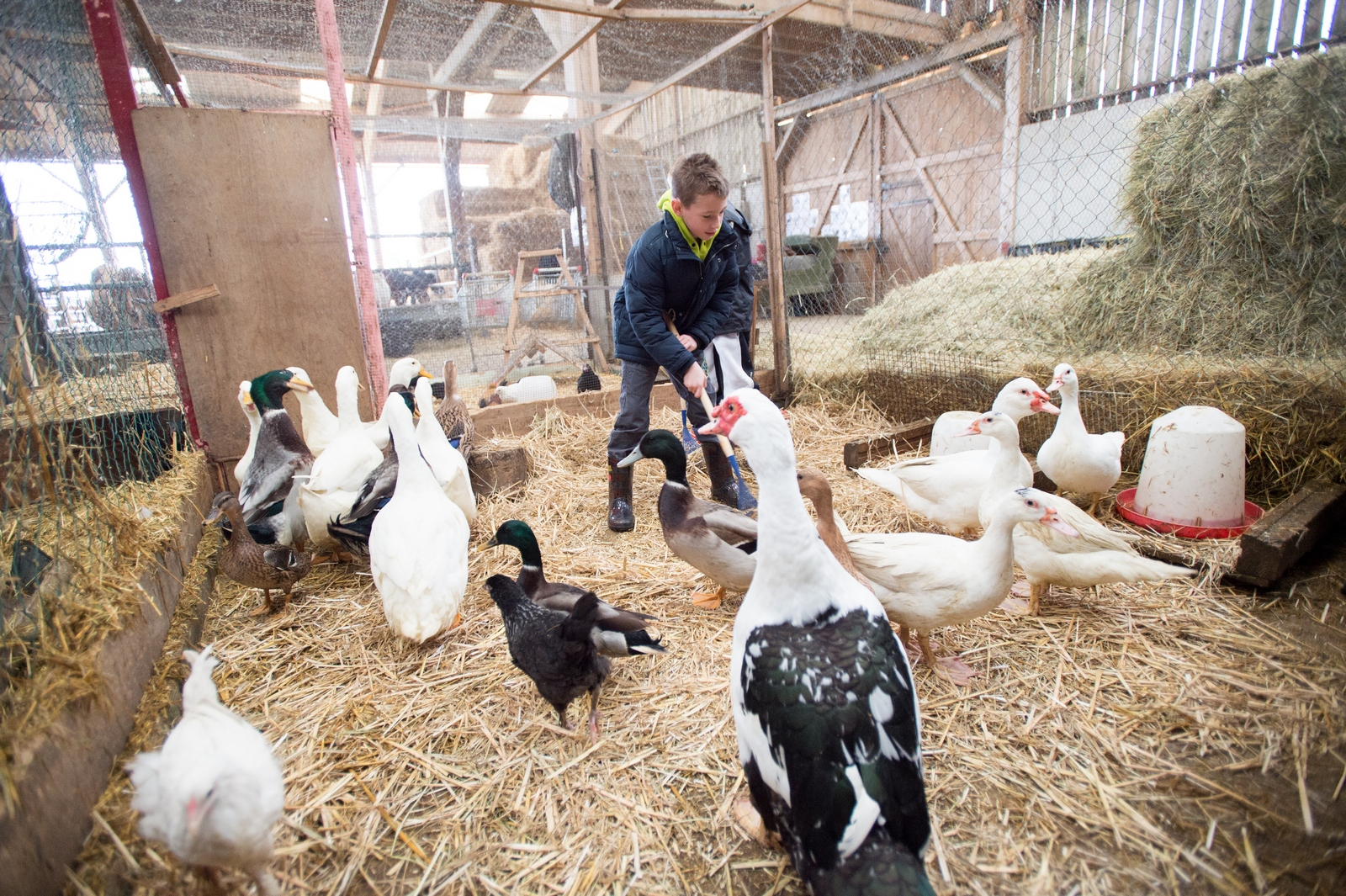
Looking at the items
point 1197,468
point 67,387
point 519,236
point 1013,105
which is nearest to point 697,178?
point 1197,468

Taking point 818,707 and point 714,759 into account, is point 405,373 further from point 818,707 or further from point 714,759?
point 818,707

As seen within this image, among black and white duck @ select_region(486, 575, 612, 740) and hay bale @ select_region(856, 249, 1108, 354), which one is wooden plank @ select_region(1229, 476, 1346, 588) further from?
black and white duck @ select_region(486, 575, 612, 740)

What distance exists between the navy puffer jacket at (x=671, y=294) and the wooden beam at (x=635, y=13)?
1.74m

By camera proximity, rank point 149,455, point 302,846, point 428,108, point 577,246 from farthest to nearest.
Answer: point 428,108, point 577,246, point 149,455, point 302,846

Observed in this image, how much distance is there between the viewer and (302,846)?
1.78 metres

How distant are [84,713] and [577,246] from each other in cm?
778

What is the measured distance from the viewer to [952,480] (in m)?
3.21

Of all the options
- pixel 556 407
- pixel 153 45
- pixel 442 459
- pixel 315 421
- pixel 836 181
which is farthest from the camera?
pixel 836 181

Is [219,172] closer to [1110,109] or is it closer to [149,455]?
[149,455]

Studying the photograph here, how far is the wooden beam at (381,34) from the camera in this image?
166 inches

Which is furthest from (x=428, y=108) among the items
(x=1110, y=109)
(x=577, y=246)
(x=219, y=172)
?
(x=1110, y=109)

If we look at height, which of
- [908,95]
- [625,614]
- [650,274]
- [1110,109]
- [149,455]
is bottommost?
[625,614]

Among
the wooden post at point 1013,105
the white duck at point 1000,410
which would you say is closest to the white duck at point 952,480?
the white duck at point 1000,410

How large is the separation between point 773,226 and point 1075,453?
3.12 meters
